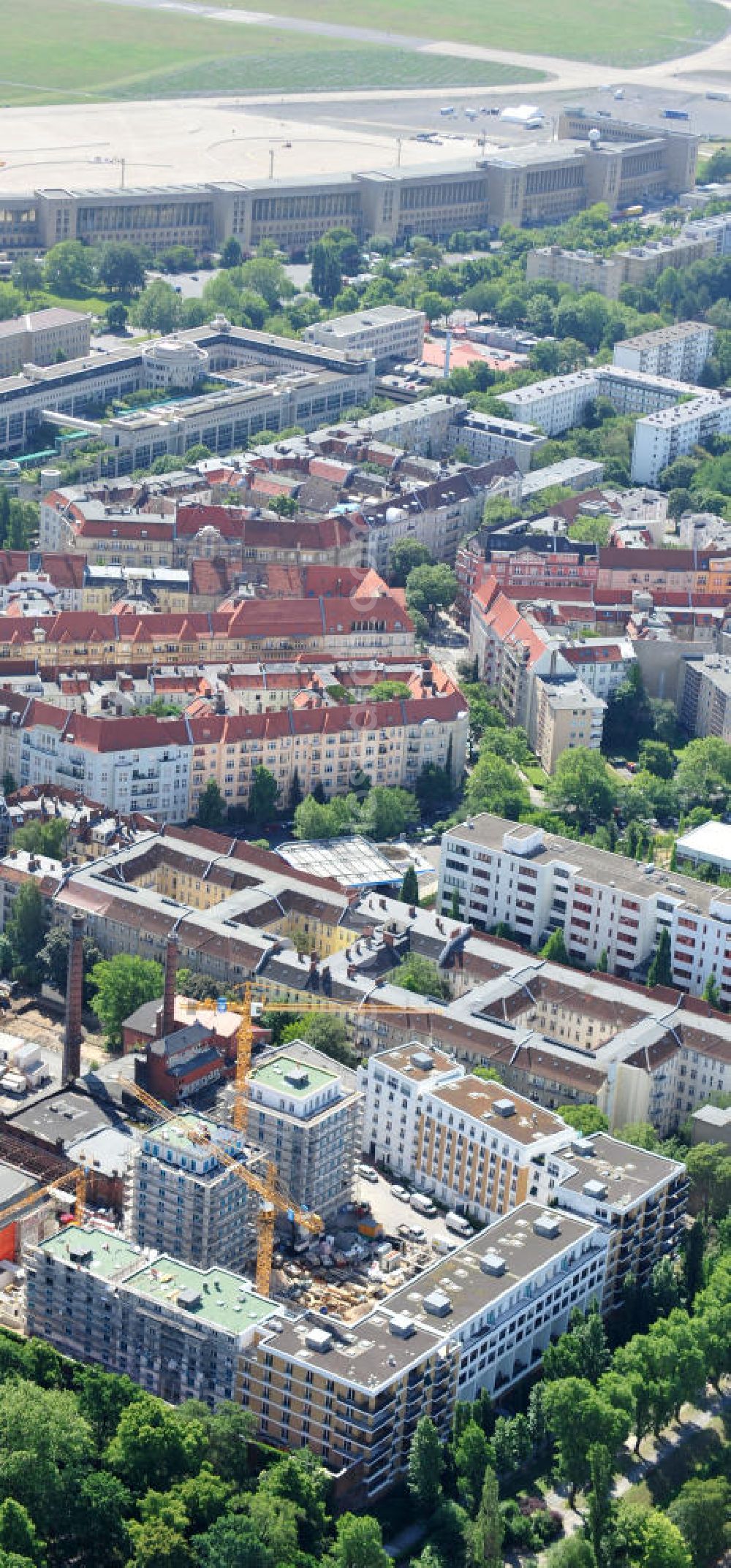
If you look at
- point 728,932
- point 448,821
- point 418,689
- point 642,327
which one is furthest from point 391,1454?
point 642,327

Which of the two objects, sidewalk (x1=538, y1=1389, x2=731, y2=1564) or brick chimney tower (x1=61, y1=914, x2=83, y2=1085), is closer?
sidewalk (x1=538, y1=1389, x2=731, y2=1564)

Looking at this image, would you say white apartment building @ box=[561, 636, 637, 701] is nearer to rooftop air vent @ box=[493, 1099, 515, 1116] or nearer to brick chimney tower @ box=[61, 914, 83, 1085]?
brick chimney tower @ box=[61, 914, 83, 1085]

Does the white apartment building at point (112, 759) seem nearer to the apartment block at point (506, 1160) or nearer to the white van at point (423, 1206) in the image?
the apartment block at point (506, 1160)

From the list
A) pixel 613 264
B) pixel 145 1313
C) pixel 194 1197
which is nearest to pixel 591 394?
pixel 613 264

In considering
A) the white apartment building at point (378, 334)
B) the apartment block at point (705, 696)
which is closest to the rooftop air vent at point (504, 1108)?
the apartment block at point (705, 696)

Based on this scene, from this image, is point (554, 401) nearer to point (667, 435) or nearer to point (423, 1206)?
point (667, 435)

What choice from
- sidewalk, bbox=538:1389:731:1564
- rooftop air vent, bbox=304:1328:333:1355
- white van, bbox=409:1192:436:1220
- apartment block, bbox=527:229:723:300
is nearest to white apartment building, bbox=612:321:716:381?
apartment block, bbox=527:229:723:300
